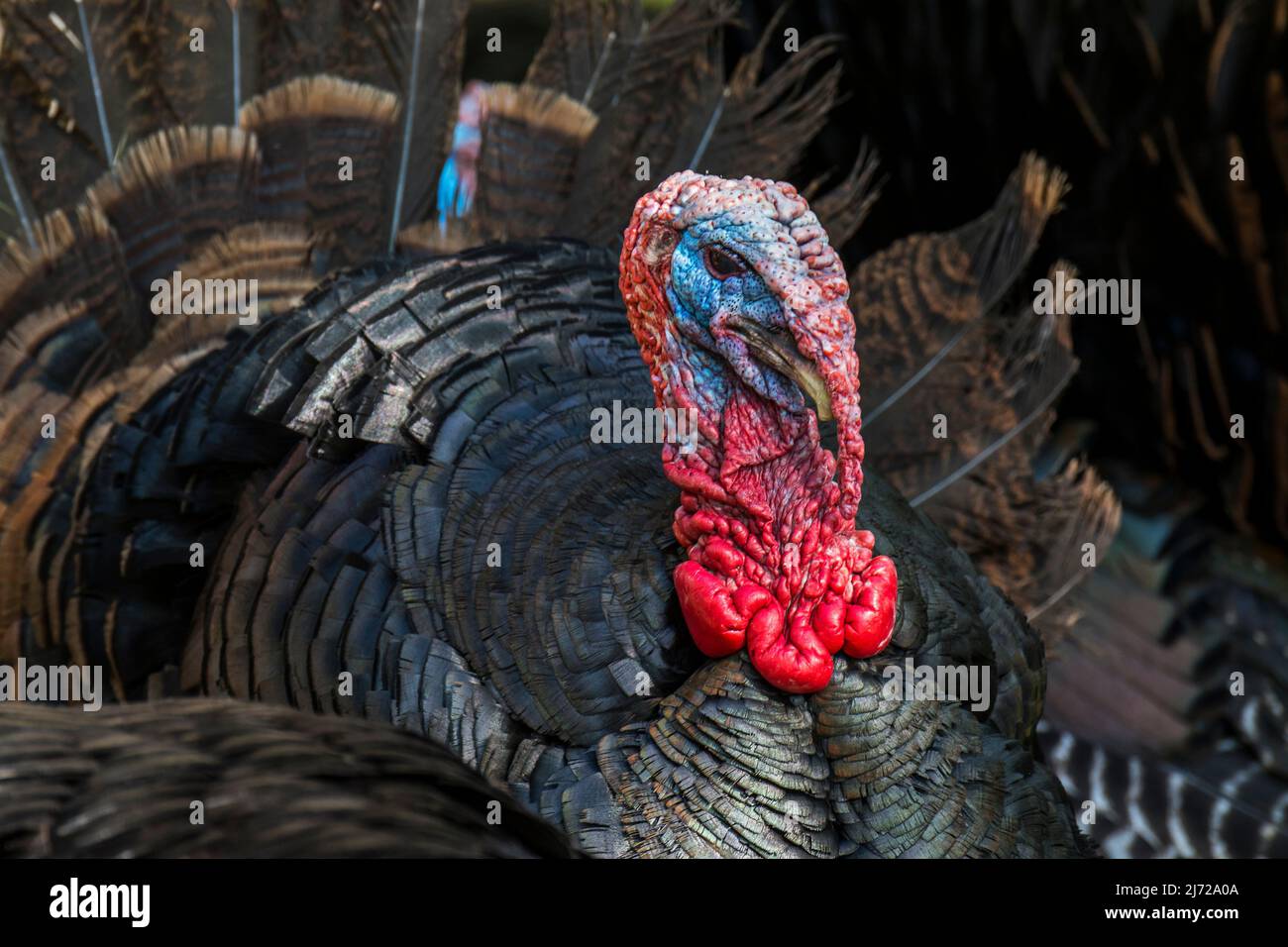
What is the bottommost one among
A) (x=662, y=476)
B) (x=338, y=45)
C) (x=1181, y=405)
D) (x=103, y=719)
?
(x=103, y=719)

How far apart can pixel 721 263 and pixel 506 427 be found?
474mm

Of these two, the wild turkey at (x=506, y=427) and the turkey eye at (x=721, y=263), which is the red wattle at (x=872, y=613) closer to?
the wild turkey at (x=506, y=427)

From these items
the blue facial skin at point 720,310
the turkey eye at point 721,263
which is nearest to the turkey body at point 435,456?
the blue facial skin at point 720,310

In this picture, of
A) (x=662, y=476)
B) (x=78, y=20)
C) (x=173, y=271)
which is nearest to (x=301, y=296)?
(x=173, y=271)

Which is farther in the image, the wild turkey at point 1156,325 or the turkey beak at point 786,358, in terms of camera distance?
the wild turkey at point 1156,325

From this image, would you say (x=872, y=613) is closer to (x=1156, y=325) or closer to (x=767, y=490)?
(x=767, y=490)

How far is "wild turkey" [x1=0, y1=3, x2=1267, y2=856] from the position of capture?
2.15 metres

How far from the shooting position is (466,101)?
4.32 meters

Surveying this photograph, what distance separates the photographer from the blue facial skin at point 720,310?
2.13 m

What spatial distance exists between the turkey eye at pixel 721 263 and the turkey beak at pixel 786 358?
2.8 inches

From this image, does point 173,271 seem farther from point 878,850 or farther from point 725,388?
point 878,850

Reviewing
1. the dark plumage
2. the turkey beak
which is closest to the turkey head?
the turkey beak

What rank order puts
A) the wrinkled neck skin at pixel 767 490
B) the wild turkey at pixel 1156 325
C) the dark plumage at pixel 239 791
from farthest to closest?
the wild turkey at pixel 1156 325
the wrinkled neck skin at pixel 767 490
the dark plumage at pixel 239 791

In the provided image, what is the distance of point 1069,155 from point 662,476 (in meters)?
2.05
